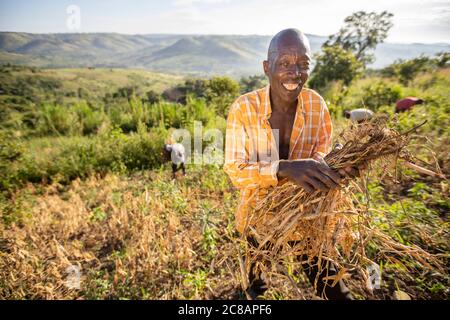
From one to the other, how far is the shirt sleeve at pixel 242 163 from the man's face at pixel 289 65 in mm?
299

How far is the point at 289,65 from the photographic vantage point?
4.21 ft

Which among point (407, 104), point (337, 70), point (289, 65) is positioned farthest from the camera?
point (337, 70)

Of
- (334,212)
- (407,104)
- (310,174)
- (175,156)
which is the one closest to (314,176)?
(310,174)

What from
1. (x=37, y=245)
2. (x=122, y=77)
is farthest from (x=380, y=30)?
(x=122, y=77)

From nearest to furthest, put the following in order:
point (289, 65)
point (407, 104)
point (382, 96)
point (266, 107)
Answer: point (289, 65) < point (266, 107) < point (407, 104) < point (382, 96)

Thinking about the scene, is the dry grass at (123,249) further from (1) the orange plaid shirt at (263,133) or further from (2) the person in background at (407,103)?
(2) the person in background at (407,103)

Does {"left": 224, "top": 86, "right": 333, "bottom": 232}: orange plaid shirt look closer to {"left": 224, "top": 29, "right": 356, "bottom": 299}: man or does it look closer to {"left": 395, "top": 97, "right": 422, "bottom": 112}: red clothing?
{"left": 224, "top": 29, "right": 356, "bottom": 299}: man

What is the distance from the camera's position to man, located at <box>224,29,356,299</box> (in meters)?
1.27

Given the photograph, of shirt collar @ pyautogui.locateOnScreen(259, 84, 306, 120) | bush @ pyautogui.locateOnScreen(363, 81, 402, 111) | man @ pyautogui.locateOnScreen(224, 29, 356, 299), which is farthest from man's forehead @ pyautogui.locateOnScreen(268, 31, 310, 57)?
bush @ pyautogui.locateOnScreen(363, 81, 402, 111)

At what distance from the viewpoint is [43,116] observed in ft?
25.2

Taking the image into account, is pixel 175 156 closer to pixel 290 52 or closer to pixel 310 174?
pixel 290 52

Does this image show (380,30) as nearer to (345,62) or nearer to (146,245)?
(345,62)

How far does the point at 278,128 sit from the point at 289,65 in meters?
0.43

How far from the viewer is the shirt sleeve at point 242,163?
1206 mm
